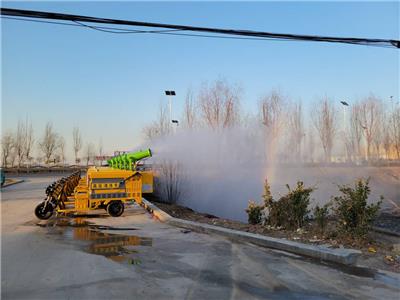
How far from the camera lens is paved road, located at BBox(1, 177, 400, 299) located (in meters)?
5.81

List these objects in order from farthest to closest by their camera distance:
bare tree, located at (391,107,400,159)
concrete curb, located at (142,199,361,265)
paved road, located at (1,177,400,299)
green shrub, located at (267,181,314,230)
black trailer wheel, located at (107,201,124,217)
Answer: bare tree, located at (391,107,400,159)
black trailer wheel, located at (107,201,124,217)
green shrub, located at (267,181,314,230)
concrete curb, located at (142,199,361,265)
paved road, located at (1,177,400,299)

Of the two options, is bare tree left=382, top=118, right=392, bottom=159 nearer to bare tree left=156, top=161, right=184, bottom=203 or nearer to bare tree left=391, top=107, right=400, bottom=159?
bare tree left=391, top=107, right=400, bottom=159

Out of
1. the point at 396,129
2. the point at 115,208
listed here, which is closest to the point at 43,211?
the point at 115,208

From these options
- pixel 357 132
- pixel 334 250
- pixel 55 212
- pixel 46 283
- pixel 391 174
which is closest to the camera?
pixel 46 283

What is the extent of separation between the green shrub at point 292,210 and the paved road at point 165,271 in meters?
2.04

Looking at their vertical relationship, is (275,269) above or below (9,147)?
below

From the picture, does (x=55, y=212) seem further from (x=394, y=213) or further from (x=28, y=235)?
(x=394, y=213)

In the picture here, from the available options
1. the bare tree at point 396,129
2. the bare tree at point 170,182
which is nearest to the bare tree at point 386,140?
the bare tree at point 396,129

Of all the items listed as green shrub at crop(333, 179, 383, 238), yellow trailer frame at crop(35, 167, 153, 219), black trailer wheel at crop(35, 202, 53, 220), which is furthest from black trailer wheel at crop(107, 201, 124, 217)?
green shrub at crop(333, 179, 383, 238)

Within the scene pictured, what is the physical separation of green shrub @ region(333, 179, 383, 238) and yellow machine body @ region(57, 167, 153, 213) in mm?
7400

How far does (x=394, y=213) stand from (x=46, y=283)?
18.3 metres

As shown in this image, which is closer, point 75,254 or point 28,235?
point 75,254

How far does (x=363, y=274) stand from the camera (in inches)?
270

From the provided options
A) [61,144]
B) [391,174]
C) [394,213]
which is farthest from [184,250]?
[61,144]
